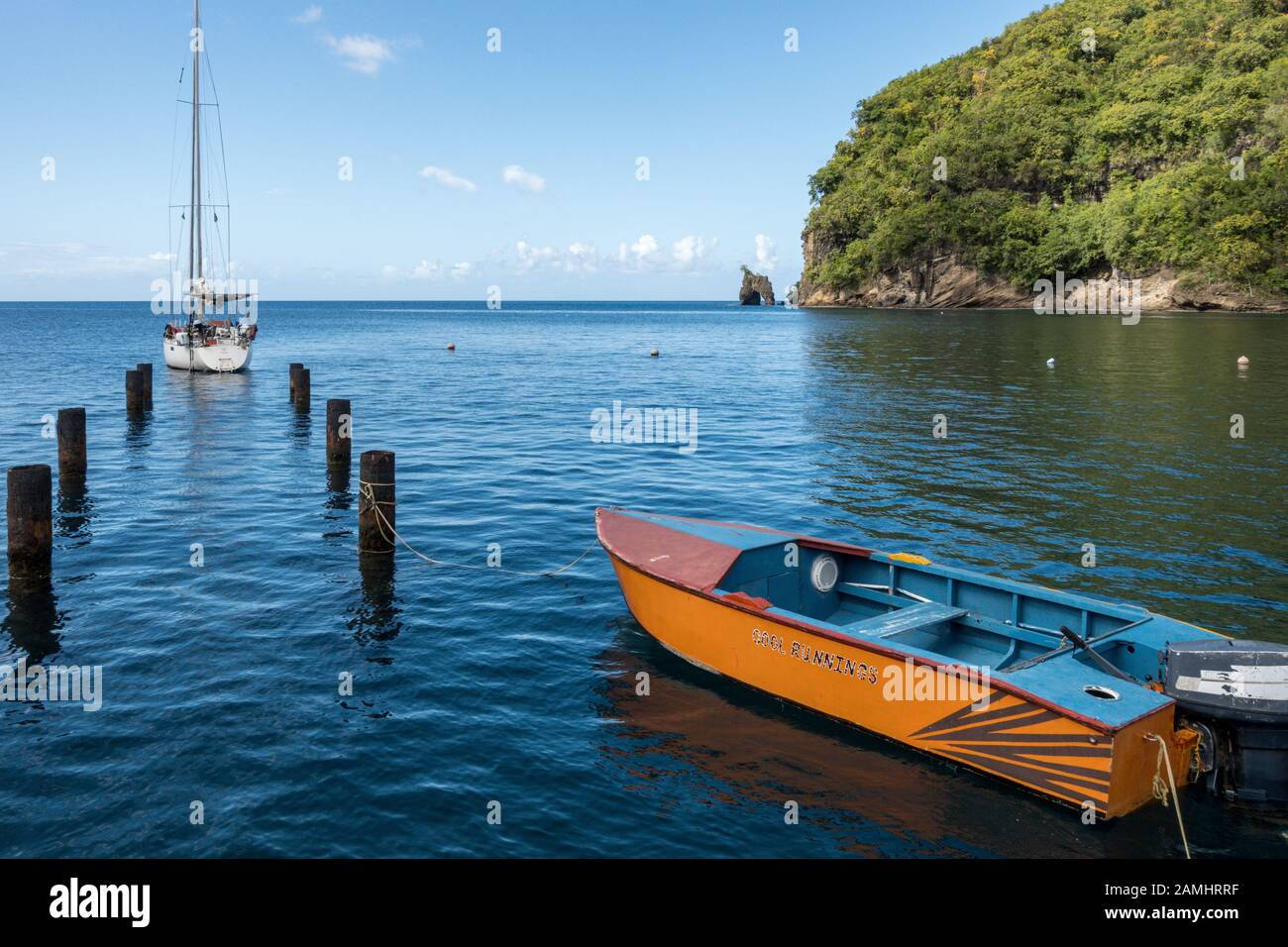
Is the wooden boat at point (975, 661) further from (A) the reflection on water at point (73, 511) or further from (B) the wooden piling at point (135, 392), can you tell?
(B) the wooden piling at point (135, 392)

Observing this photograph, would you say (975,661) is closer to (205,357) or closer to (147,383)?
(147,383)

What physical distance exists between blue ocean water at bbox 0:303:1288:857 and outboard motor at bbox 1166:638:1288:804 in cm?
42

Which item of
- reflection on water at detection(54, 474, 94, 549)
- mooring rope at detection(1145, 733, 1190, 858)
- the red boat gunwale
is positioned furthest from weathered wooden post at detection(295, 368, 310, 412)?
mooring rope at detection(1145, 733, 1190, 858)

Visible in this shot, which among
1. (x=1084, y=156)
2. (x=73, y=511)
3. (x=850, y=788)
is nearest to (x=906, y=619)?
(x=850, y=788)

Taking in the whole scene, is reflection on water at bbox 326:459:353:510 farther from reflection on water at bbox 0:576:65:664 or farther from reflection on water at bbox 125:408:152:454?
reflection on water at bbox 125:408:152:454

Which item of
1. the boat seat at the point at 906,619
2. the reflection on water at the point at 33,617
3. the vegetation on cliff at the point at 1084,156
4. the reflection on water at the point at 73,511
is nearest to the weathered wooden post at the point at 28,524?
the reflection on water at the point at 33,617

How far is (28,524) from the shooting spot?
16641mm

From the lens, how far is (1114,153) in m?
107

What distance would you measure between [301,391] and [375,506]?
22151 millimetres

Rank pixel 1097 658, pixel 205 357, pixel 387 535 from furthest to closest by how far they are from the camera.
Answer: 1. pixel 205 357
2. pixel 387 535
3. pixel 1097 658

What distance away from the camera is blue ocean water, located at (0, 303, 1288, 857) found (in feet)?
32.3

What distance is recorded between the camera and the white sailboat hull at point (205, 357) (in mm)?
49094
